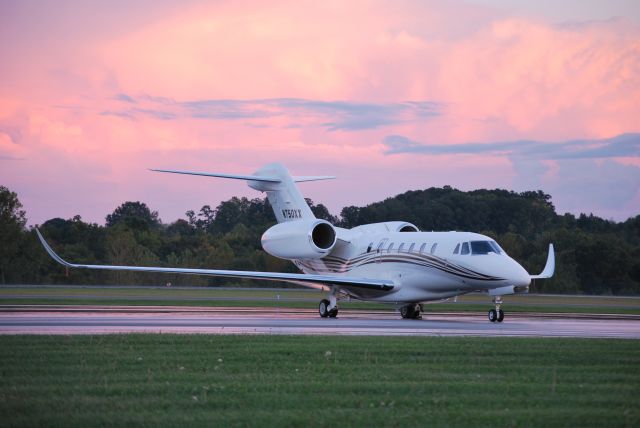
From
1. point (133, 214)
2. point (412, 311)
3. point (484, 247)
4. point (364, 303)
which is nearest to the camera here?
point (484, 247)

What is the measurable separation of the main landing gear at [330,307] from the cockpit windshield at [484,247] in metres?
5.51

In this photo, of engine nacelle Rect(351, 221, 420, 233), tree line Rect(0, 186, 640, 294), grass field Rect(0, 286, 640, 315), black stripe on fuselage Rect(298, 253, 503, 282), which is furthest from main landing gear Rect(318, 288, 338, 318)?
tree line Rect(0, 186, 640, 294)

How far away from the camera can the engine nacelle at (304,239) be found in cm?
3531

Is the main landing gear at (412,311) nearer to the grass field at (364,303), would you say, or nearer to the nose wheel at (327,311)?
the nose wheel at (327,311)

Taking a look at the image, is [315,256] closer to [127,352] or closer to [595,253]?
[127,352]

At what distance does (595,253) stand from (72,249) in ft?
127

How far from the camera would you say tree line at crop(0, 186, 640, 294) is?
6494 centimetres

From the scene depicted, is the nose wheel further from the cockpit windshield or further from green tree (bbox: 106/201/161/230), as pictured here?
green tree (bbox: 106/201/161/230)

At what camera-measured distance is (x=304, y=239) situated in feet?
116

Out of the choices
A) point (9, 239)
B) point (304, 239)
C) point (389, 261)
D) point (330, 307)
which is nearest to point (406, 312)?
point (389, 261)

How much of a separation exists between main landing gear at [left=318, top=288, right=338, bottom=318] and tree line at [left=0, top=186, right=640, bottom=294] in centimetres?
3004

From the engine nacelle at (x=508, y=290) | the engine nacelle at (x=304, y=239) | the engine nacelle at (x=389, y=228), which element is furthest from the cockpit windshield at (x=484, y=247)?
the engine nacelle at (x=304, y=239)

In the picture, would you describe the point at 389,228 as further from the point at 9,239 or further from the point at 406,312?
the point at 9,239

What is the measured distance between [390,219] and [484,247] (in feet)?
167
